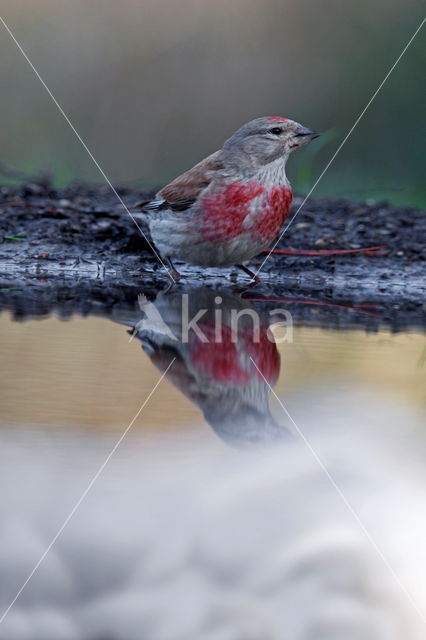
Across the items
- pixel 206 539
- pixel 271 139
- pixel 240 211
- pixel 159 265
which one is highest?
pixel 271 139

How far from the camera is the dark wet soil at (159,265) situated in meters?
4.31

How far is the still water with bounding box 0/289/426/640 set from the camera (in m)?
1.76

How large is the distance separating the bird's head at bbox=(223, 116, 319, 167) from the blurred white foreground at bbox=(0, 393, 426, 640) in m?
2.91

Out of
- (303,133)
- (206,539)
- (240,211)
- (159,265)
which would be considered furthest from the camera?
(159,265)

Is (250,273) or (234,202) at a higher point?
(234,202)

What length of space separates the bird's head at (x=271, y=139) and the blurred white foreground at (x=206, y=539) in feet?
9.55

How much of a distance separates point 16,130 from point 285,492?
7177 millimetres

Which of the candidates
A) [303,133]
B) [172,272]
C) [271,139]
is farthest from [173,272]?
[303,133]

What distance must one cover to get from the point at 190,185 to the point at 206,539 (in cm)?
346

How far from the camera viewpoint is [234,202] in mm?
4949

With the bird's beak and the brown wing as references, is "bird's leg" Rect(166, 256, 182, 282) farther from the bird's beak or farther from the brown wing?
the bird's beak

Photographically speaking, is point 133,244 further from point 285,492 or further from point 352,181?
point 285,492

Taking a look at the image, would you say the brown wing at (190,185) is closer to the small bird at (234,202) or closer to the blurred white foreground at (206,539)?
the small bird at (234,202)

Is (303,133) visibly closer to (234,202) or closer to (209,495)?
(234,202)
